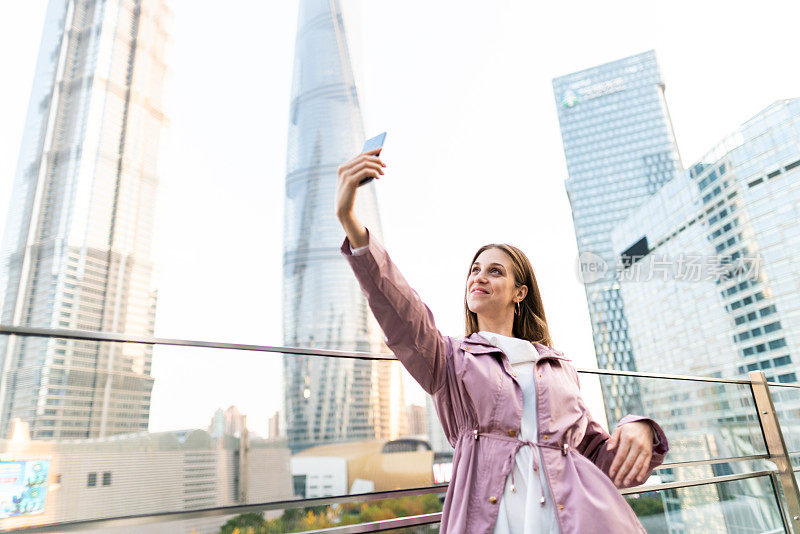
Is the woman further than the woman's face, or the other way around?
the woman's face

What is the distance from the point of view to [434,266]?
56.1 m

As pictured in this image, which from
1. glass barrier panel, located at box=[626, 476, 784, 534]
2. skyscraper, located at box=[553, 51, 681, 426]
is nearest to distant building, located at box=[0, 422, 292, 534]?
glass barrier panel, located at box=[626, 476, 784, 534]

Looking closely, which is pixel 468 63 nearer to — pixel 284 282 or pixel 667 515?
pixel 284 282

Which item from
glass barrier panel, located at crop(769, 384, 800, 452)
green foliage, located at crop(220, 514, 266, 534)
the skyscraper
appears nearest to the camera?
green foliage, located at crop(220, 514, 266, 534)

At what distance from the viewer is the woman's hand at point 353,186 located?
2.47 ft

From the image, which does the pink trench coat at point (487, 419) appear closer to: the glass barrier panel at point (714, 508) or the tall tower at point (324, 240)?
the glass barrier panel at point (714, 508)

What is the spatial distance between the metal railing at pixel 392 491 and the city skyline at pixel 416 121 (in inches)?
715

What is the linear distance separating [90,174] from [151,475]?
4875cm

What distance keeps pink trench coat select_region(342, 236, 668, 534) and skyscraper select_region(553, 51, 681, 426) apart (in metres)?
57.4

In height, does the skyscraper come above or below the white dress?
above

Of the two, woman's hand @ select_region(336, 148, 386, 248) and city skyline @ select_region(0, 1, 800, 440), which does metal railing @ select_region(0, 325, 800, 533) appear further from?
city skyline @ select_region(0, 1, 800, 440)

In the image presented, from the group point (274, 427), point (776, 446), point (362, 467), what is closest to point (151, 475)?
point (274, 427)

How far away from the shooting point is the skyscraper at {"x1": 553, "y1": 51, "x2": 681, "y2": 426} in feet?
185

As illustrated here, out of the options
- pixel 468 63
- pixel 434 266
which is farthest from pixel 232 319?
pixel 468 63
